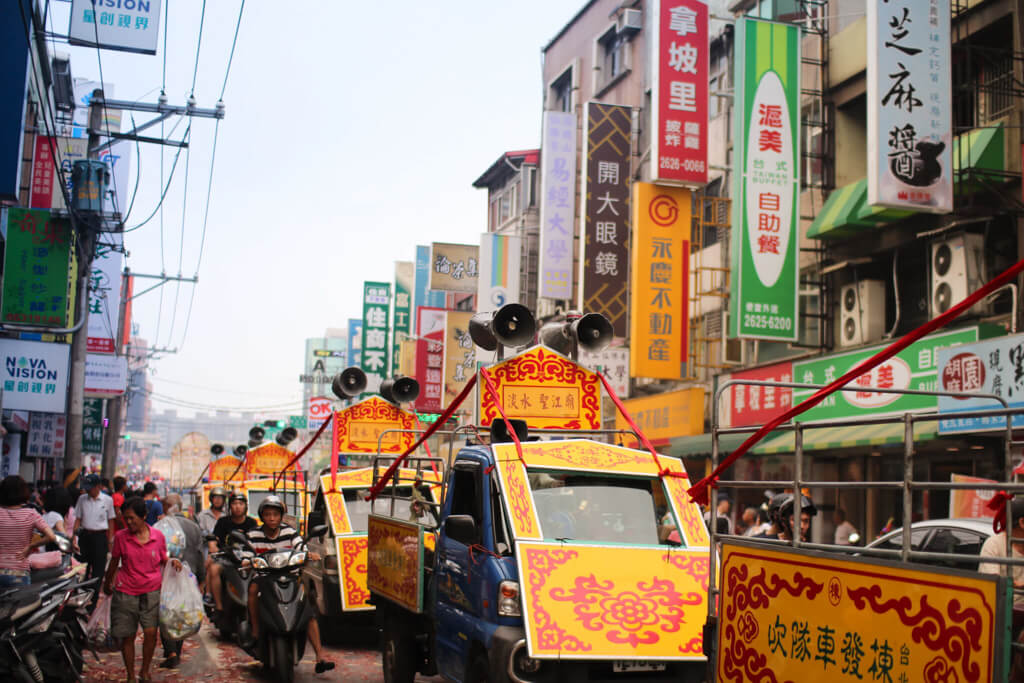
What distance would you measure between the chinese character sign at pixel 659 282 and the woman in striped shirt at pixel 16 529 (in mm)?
16835

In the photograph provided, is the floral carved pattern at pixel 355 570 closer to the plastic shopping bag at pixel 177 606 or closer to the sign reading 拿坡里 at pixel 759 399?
the plastic shopping bag at pixel 177 606

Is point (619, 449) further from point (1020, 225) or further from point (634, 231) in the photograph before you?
point (634, 231)

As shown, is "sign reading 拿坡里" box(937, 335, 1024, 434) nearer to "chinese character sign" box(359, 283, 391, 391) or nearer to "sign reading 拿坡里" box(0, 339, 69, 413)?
"sign reading 拿坡里" box(0, 339, 69, 413)

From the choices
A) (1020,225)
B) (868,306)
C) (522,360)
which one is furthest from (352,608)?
(868,306)

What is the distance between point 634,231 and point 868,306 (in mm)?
5643

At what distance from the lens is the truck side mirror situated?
836 centimetres

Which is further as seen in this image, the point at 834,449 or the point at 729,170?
the point at 729,170

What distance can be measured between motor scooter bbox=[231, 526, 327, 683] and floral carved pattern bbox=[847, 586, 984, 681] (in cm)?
699

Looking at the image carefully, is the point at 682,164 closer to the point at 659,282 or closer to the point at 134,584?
the point at 659,282

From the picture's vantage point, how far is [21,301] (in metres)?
19.2

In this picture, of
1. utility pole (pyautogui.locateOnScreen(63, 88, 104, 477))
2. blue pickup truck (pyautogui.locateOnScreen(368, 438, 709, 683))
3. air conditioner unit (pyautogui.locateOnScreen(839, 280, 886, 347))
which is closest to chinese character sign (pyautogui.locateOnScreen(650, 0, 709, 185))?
air conditioner unit (pyautogui.locateOnScreen(839, 280, 886, 347))

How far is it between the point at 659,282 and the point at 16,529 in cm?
1769

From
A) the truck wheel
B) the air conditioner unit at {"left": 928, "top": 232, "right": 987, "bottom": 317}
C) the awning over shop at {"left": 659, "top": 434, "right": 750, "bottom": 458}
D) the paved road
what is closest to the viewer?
the truck wheel

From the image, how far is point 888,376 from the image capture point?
19.4 m
